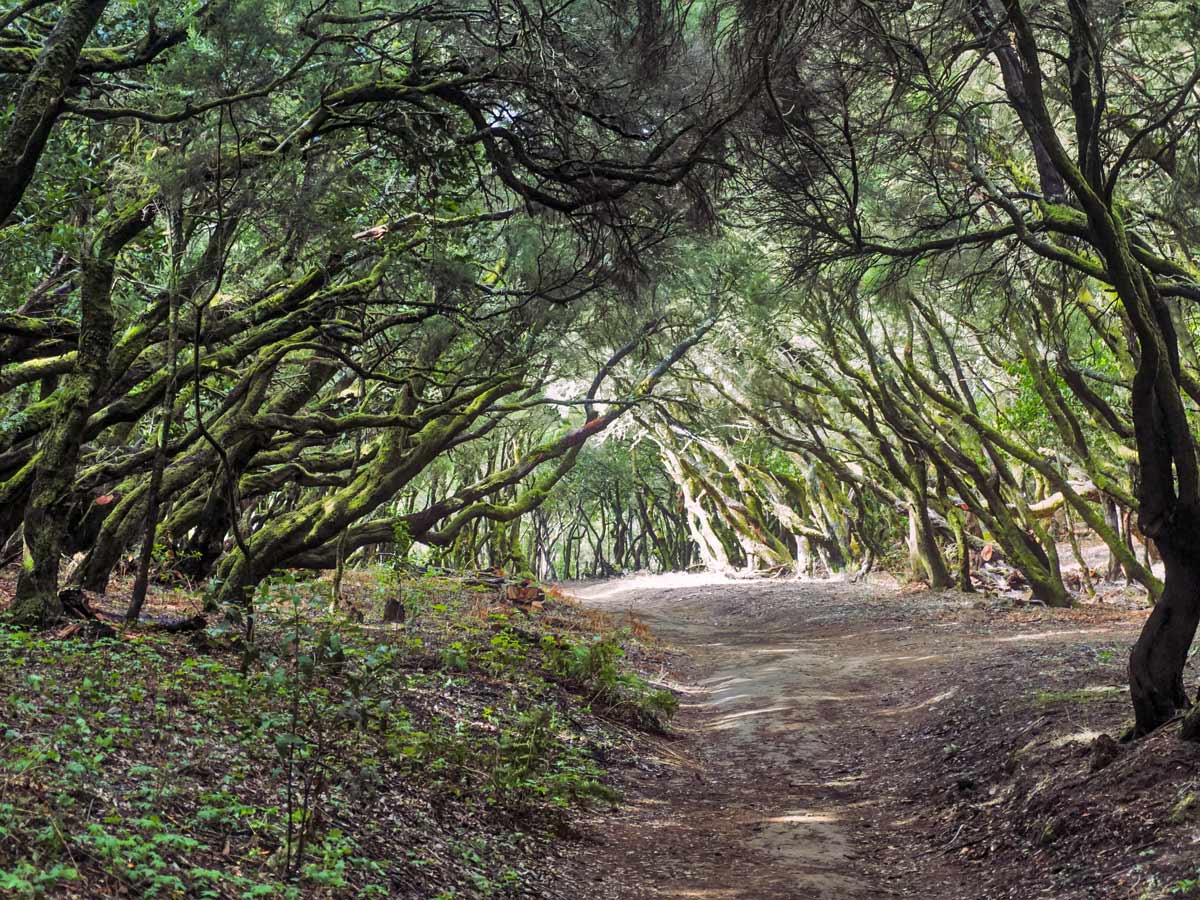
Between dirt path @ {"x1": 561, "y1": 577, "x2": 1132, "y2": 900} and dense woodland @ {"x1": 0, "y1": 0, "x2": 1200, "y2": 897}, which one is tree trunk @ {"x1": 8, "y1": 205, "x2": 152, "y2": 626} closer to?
dense woodland @ {"x1": 0, "y1": 0, "x2": 1200, "y2": 897}

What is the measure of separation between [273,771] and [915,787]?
181 inches

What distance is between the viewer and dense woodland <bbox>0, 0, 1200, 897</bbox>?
601cm

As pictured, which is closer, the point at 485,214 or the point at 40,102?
the point at 40,102

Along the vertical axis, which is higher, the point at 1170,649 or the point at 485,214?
the point at 485,214

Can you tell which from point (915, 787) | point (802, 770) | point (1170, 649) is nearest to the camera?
point (1170, 649)

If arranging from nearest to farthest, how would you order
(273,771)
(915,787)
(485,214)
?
(273,771) < (915,787) < (485,214)

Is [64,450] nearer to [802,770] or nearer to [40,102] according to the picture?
[40,102]

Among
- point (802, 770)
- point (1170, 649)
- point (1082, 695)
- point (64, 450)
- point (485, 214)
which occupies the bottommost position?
point (802, 770)

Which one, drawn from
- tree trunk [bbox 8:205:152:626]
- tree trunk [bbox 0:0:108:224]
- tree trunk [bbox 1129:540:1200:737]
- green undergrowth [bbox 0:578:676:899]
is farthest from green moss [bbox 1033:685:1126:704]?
tree trunk [bbox 0:0:108:224]

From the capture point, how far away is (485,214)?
10.9 metres

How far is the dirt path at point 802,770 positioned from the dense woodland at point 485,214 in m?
1.92

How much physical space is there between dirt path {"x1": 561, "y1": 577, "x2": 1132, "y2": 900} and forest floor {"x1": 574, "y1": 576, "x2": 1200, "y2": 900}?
2 cm

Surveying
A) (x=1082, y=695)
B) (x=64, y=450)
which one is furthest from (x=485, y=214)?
(x=1082, y=695)

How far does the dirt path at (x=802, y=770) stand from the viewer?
5.66 metres
